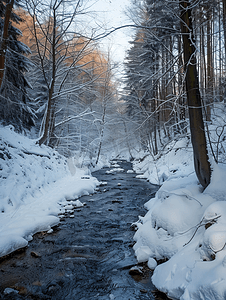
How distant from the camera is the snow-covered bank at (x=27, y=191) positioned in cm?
406

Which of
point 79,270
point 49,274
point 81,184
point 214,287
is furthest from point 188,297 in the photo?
point 81,184

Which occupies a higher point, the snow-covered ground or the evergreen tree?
the evergreen tree

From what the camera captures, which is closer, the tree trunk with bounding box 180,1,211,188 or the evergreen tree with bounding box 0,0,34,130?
the tree trunk with bounding box 180,1,211,188

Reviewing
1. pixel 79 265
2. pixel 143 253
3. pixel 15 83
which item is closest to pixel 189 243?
pixel 143 253

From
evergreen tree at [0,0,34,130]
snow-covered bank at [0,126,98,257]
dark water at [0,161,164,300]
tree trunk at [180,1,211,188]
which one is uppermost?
evergreen tree at [0,0,34,130]

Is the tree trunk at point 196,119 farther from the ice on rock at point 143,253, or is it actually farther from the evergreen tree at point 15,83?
the evergreen tree at point 15,83

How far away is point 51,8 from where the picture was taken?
7582 mm

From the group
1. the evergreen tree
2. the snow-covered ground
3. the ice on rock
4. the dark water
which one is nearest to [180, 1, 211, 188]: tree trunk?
the snow-covered ground

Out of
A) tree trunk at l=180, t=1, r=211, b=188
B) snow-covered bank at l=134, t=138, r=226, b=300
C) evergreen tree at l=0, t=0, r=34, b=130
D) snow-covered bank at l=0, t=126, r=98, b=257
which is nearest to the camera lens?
snow-covered bank at l=134, t=138, r=226, b=300

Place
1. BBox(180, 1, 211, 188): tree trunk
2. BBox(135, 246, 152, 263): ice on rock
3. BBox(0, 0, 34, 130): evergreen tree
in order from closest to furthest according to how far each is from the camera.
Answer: BBox(135, 246, 152, 263): ice on rock → BBox(180, 1, 211, 188): tree trunk → BBox(0, 0, 34, 130): evergreen tree

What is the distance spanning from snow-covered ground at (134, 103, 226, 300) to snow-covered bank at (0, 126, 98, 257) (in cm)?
231

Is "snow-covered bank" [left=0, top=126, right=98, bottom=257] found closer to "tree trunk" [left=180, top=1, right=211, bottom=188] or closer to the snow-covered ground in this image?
the snow-covered ground

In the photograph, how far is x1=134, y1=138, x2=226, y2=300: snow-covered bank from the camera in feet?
7.08

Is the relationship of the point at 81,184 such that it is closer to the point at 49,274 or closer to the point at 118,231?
the point at 118,231
